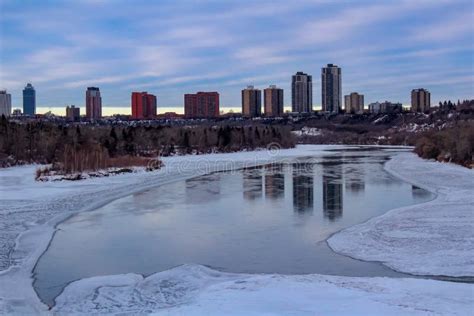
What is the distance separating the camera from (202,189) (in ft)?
73.9

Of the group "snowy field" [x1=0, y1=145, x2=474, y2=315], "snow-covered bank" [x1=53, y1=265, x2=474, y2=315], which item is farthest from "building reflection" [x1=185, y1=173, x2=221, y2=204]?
"snow-covered bank" [x1=53, y1=265, x2=474, y2=315]

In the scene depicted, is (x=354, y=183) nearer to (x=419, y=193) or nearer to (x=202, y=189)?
(x=419, y=193)

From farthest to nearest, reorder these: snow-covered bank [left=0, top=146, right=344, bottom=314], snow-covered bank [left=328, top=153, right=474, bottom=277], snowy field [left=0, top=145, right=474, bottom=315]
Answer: snow-covered bank [left=328, top=153, right=474, bottom=277] → snow-covered bank [left=0, top=146, right=344, bottom=314] → snowy field [left=0, top=145, right=474, bottom=315]

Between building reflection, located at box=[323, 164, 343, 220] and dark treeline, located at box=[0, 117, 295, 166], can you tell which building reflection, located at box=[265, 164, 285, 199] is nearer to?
building reflection, located at box=[323, 164, 343, 220]

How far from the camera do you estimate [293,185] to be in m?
23.4

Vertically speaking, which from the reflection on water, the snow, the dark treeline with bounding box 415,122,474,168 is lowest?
the reflection on water

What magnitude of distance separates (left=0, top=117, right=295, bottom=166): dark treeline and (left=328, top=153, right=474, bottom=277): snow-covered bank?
61.9ft

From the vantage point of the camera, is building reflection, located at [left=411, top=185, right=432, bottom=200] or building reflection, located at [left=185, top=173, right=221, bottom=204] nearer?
building reflection, located at [left=411, top=185, right=432, bottom=200]

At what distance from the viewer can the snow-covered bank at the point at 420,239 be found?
9164 millimetres

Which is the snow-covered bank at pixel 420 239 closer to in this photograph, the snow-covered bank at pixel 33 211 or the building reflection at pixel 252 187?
the snow-covered bank at pixel 33 211

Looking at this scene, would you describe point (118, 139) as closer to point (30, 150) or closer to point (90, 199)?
point (30, 150)

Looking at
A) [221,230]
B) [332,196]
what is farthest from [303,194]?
[221,230]

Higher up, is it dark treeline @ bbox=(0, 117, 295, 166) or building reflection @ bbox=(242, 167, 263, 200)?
dark treeline @ bbox=(0, 117, 295, 166)

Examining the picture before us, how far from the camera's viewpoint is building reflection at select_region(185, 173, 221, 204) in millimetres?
19250
